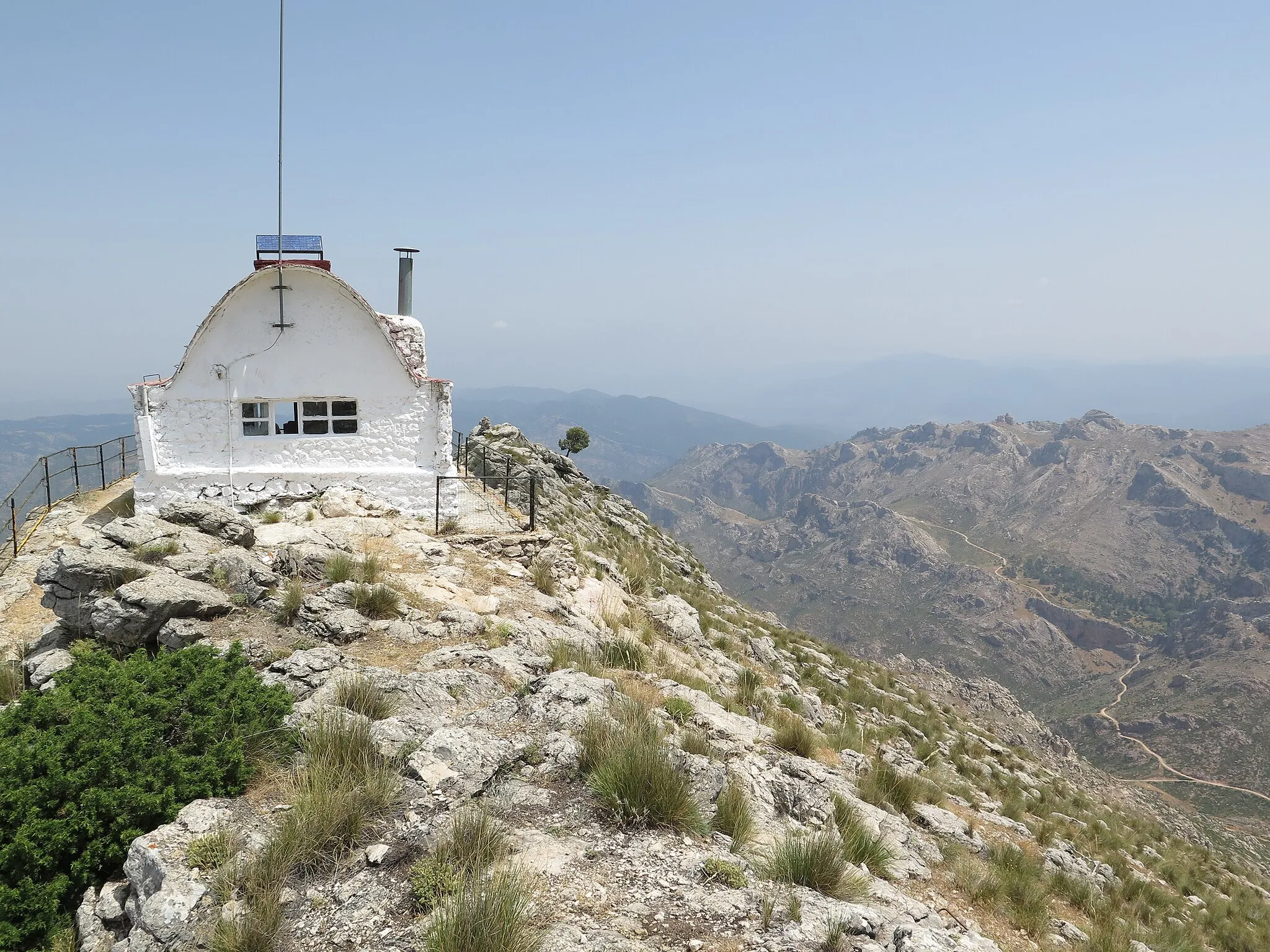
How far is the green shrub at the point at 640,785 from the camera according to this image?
6203 millimetres

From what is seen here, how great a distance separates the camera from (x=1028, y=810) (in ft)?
49.8

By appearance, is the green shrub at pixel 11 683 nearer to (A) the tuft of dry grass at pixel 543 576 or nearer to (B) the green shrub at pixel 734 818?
(A) the tuft of dry grass at pixel 543 576

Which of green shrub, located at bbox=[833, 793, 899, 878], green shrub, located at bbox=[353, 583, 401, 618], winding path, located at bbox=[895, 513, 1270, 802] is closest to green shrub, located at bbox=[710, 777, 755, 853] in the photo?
green shrub, located at bbox=[833, 793, 899, 878]

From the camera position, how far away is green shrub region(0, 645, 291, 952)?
5.28 metres

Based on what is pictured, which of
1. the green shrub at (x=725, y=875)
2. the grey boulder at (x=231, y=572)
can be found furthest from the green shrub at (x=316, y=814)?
the grey boulder at (x=231, y=572)

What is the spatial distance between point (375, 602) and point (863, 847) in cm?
764

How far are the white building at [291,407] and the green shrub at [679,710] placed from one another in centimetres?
1173

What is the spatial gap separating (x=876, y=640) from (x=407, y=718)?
152356 millimetres

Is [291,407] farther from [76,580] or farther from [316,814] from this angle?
[316,814]

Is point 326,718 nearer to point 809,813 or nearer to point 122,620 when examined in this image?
point 122,620

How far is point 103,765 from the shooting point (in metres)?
5.76

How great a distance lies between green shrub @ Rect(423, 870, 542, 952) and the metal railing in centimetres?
1652

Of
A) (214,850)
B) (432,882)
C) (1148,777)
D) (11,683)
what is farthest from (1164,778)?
(11,683)

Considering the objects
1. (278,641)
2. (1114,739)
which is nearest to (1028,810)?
(278,641)
